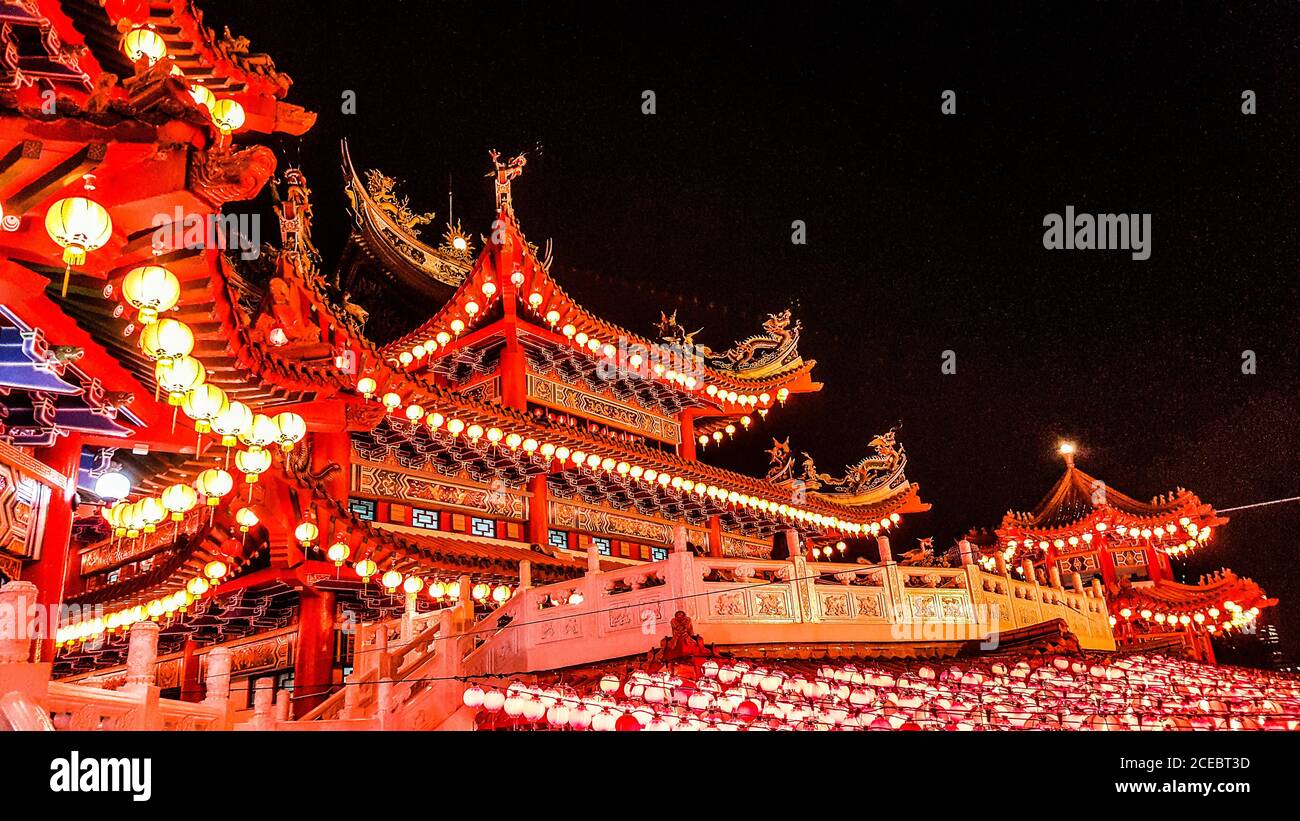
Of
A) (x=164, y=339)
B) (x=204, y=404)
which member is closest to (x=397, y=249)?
(x=204, y=404)

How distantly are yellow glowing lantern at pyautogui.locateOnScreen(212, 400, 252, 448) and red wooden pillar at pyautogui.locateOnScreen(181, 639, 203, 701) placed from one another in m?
8.41

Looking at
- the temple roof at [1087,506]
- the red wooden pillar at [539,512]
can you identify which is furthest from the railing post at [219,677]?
the temple roof at [1087,506]

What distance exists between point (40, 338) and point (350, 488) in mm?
8395

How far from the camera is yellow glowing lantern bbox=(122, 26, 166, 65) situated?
7.39 m

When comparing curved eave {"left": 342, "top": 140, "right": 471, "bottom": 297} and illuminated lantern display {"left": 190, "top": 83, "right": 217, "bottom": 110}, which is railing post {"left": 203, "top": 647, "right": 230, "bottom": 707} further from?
curved eave {"left": 342, "top": 140, "right": 471, "bottom": 297}

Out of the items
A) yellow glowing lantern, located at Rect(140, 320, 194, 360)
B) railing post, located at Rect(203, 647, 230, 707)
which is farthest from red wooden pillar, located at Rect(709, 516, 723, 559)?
yellow glowing lantern, located at Rect(140, 320, 194, 360)

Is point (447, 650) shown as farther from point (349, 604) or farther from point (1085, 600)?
point (1085, 600)

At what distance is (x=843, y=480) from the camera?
80.5 feet

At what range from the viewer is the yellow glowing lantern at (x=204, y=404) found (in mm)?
7180

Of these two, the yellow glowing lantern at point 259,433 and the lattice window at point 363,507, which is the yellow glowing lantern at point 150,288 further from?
the lattice window at point 363,507

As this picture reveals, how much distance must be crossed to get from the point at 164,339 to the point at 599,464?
1114 centimetres

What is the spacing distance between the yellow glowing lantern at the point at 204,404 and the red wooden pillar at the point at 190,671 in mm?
8781

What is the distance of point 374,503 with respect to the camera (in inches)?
590
